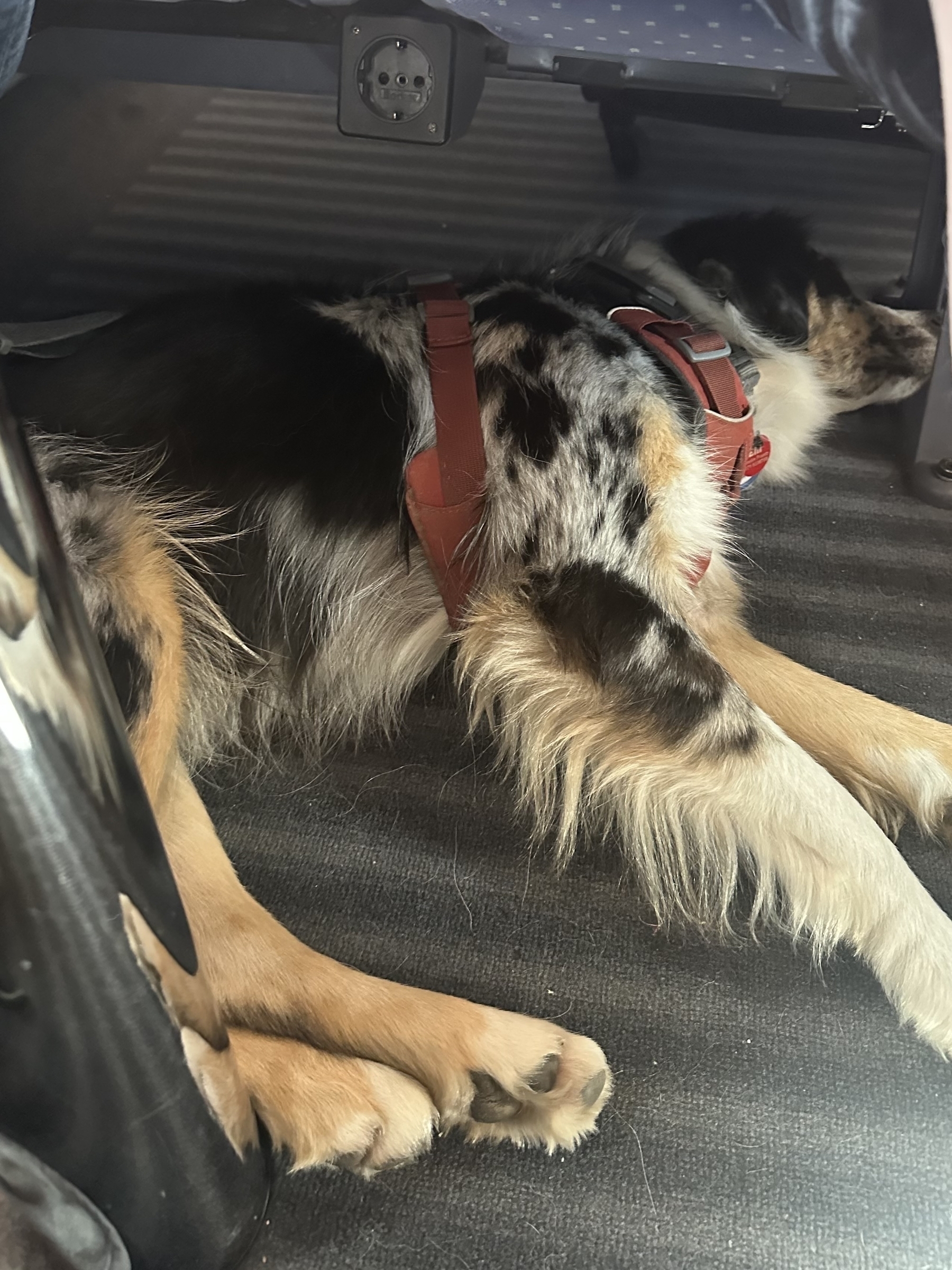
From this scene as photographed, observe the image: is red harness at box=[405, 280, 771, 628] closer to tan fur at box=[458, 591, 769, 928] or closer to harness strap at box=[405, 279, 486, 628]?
harness strap at box=[405, 279, 486, 628]

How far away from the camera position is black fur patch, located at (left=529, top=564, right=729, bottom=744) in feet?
4.43

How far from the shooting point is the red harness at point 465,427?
1505 millimetres

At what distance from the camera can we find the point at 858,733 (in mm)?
1472

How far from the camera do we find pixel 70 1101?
798 millimetres

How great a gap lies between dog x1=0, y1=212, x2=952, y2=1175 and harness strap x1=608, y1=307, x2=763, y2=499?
31 millimetres

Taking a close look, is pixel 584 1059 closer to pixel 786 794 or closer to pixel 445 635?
pixel 786 794

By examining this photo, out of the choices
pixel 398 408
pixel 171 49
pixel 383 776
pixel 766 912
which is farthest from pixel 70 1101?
pixel 171 49

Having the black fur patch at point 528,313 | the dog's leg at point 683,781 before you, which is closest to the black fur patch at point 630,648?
the dog's leg at point 683,781

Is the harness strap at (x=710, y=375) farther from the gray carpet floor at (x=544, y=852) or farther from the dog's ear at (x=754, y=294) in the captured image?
the gray carpet floor at (x=544, y=852)

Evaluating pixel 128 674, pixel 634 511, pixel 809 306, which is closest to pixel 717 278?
pixel 809 306

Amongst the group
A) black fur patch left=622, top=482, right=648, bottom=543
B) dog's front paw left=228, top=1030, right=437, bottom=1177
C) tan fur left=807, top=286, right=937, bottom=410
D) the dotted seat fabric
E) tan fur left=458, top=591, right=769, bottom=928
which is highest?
the dotted seat fabric

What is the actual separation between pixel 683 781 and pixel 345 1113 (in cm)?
62

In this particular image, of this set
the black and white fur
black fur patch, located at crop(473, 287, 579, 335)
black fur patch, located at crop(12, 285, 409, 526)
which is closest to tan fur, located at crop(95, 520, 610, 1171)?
the black and white fur

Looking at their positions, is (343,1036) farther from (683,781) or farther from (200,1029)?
(683,781)
